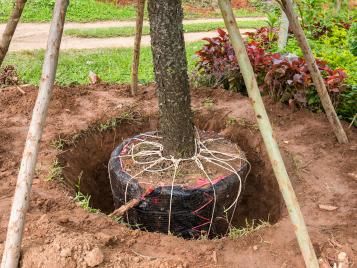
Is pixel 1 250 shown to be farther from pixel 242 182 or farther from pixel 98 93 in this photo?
pixel 98 93

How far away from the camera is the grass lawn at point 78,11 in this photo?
11.0m

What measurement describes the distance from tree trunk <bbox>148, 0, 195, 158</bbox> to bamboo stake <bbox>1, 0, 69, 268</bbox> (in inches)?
30.0

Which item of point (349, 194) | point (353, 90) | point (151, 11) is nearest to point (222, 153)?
point (349, 194)

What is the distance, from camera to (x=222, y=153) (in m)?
3.83

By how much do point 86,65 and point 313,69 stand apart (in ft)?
13.7

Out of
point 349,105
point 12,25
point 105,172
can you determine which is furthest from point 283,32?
point 12,25

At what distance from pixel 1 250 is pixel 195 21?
10367 millimetres

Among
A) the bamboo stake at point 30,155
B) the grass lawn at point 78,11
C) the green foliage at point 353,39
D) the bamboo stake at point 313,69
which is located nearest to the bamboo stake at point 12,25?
the bamboo stake at point 30,155

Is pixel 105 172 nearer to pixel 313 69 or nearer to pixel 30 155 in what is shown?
pixel 30 155

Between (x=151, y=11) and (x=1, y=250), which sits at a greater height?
(x=151, y=11)

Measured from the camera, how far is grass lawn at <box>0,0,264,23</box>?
10961 mm

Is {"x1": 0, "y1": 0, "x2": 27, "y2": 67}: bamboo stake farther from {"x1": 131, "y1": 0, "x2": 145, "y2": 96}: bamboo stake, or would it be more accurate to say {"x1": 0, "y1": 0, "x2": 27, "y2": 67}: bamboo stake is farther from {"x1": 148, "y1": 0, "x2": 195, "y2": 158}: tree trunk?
{"x1": 131, "y1": 0, "x2": 145, "y2": 96}: bamboo stake

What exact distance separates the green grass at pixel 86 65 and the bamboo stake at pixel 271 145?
339 cm

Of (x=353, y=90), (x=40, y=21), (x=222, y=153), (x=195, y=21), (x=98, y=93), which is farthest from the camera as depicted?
(x=195, y=21)
